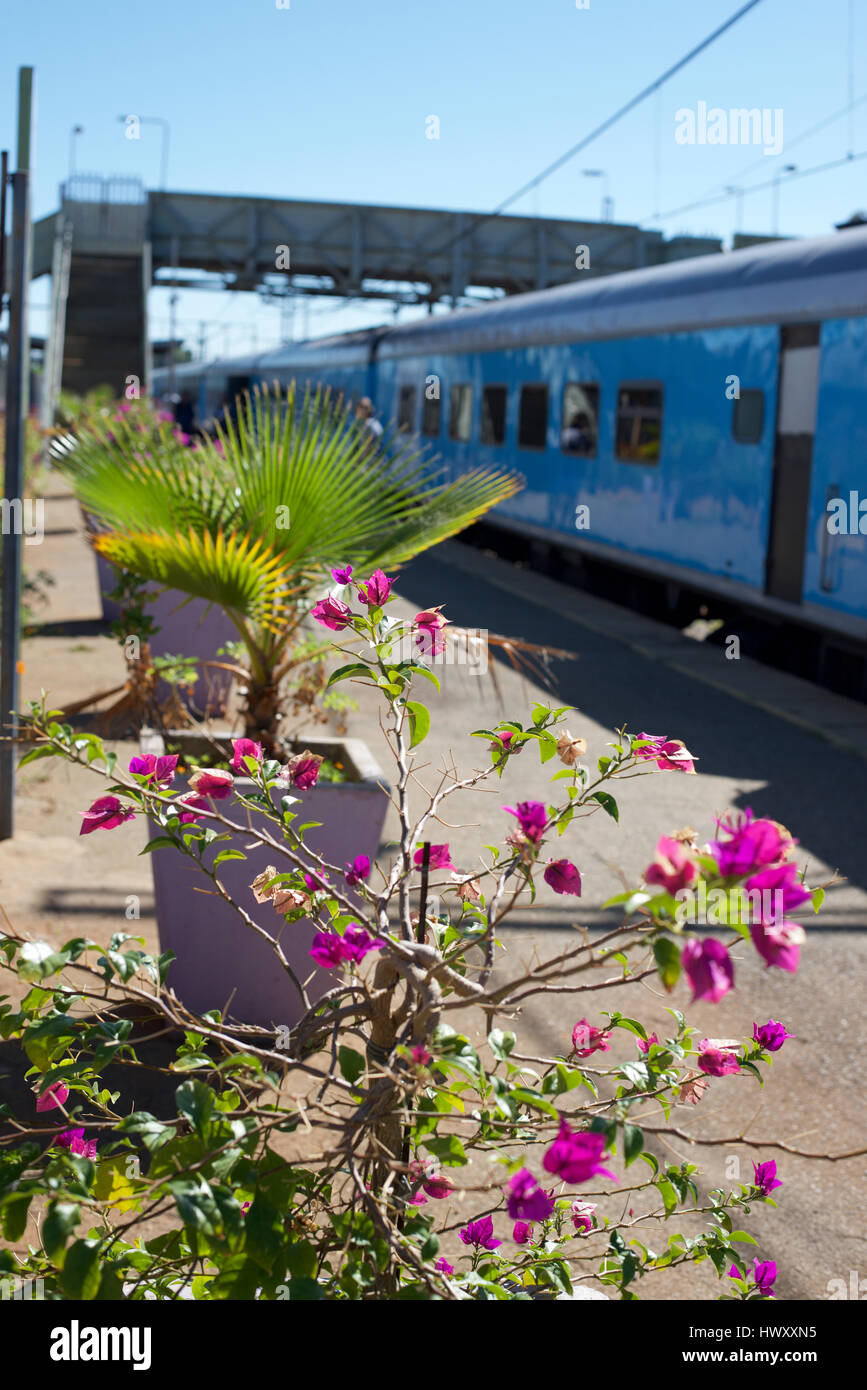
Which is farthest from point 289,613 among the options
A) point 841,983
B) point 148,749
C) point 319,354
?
point 319,354

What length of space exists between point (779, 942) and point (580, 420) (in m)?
13.1

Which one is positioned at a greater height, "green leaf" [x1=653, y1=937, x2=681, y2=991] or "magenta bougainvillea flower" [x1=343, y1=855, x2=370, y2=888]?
"green leaf" [x1=653, y1=937, x2=681, y2=991]

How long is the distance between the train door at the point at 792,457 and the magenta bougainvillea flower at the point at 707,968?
29.2 ft

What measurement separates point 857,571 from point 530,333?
733cm

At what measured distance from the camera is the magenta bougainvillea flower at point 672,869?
1.48 metres

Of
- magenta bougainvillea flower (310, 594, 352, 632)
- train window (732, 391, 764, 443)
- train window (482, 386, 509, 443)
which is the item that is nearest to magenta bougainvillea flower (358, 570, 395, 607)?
magenta bougainvillea flower (310, 594, 352, 632)

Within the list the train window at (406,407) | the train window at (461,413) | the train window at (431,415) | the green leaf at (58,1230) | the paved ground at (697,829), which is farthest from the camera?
the train window at (406,407)

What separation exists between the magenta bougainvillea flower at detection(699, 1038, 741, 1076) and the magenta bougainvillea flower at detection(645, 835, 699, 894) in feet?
2.51

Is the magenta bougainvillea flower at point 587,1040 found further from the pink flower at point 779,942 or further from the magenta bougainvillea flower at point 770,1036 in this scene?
the pink flower at point 779,942

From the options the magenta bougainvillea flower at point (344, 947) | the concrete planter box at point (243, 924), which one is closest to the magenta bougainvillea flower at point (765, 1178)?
the magenta bougainvillea flower at point (344, 947)

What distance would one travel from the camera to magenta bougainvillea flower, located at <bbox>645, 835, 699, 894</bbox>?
58.2 inches

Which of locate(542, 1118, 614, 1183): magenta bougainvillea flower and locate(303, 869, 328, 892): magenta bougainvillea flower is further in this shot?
locate(303, 869, 328, 892): magenta bougainvillea flower

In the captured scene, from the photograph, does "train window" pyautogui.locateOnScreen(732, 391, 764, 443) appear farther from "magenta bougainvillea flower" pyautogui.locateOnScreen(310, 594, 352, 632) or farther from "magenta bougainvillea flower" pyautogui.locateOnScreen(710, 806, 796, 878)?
"magenta bougainvillea flower" pyautogui.locateOnScreen(710, 806, 796, 878)
